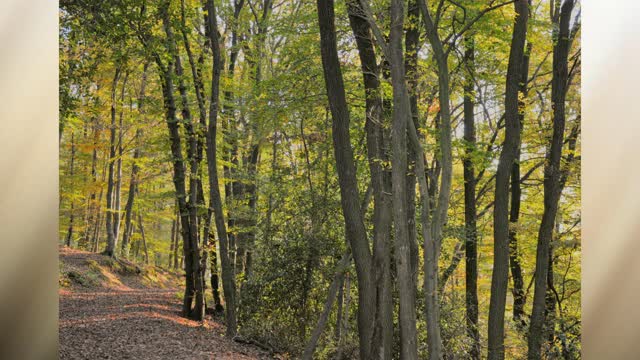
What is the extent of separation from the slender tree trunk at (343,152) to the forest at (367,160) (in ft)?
0.04

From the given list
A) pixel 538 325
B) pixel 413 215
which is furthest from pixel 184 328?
pixel 538 325

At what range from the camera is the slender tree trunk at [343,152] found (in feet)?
15.3

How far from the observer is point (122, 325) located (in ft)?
21.9

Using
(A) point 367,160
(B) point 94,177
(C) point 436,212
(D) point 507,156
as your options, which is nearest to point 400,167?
(C) point 436,212

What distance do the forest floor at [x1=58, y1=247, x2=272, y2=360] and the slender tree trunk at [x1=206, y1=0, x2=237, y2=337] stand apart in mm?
434

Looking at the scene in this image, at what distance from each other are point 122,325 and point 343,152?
145 inches

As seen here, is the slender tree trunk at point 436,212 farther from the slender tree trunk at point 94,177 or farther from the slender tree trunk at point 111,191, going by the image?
the slender tree trunk at point 94,177

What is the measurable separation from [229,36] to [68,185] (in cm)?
428

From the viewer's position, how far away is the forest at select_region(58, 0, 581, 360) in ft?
15.0

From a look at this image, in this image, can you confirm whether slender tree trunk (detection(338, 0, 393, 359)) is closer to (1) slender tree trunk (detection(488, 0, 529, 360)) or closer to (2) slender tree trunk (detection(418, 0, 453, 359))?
(2) slender tree trunk (detection(418, 0, 453, 359))

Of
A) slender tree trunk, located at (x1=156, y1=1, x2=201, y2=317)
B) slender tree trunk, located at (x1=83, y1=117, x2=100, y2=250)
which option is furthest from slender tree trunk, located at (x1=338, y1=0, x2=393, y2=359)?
slender tree trunk, located at (x1=83, y1=117, x2=100, y2=250)

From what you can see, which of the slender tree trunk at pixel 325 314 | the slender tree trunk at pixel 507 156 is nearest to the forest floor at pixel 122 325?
the slender tree trunk at pixel 325 314
